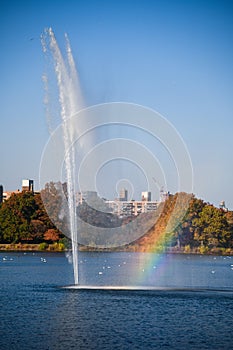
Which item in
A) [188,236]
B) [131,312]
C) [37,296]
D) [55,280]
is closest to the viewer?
[131,312]

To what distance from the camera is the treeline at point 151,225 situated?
128m

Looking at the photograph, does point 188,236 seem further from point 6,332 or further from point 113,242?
point 6,332

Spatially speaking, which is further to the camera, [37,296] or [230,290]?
[230,290]

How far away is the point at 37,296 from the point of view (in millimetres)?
45031

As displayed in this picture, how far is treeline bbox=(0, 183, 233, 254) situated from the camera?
128000 millimetres

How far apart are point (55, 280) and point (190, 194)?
77.3 meters

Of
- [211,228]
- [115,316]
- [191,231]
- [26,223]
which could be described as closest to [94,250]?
[26,223]

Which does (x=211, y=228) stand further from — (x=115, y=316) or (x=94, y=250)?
(x=115, y=316)

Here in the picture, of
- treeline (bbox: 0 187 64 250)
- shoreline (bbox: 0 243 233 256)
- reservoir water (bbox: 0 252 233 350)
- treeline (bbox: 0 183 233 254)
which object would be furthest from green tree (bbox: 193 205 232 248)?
reservoir water (bbox: 0 252 233 350)

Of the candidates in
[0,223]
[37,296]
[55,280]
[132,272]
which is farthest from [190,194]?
[37,296]

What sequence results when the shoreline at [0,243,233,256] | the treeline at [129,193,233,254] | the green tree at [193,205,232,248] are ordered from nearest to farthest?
the treeline at [129,193,233,254], the shoreline at [0,243,233,256], the green tree at [193,205,232,248]

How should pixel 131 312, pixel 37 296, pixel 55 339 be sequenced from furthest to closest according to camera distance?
pixel 37 296
pixel 131 312
pixel 55 339

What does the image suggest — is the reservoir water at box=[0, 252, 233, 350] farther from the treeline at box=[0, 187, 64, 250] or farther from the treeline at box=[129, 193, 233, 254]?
the treeline at box=[0, 187, 64, 250]

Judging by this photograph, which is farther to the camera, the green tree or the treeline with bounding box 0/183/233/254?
the green tree
